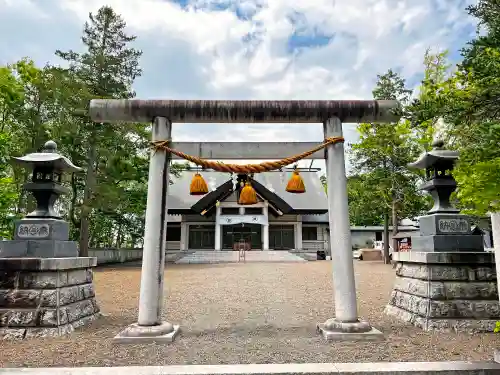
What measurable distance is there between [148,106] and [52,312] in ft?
10.9

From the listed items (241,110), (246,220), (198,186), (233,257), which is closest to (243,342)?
(198,186)

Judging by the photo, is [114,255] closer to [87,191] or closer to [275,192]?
[87,191]

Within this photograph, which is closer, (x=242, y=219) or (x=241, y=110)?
(x=241, y=110)

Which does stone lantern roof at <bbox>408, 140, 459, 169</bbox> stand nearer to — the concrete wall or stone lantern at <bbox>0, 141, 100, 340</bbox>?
stone lantern at <bbox>0, 141, 100, 340</bbox>

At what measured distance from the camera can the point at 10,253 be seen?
17.6 feet

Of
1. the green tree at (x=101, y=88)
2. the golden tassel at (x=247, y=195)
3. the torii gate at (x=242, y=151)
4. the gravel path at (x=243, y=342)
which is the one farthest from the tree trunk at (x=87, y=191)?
the golden tassel at (x=247, y=195)

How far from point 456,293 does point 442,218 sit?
3.88 ft

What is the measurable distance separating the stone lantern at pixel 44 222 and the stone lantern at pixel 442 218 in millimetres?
5982

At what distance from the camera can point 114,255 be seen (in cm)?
2392

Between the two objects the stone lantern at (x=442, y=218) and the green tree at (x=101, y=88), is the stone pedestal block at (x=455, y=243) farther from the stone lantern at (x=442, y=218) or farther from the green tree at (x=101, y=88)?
the green tree at (x=101, y=88)

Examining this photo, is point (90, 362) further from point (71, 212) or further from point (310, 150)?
point (71, 212)

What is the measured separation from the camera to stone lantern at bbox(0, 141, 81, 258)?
5.36 m

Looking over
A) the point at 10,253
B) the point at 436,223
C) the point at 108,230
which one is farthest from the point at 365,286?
the point at 108,230

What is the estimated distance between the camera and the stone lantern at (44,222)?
5.36 meters
